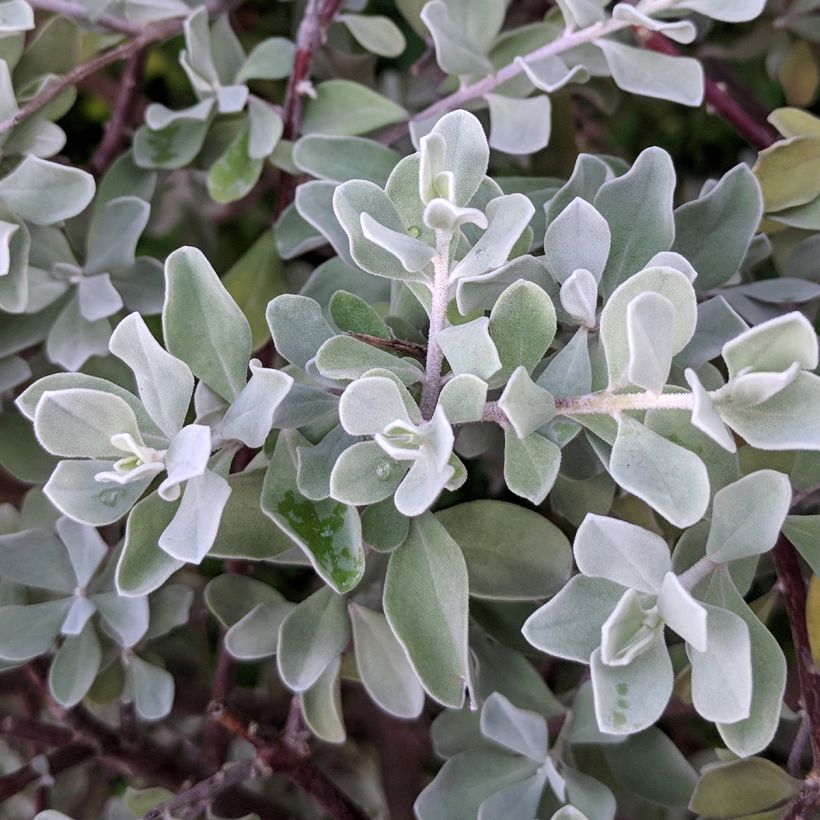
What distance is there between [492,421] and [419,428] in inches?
3.4

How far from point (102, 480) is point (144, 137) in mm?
364

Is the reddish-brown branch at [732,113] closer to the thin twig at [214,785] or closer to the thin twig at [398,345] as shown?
the thin twig at [398,345]

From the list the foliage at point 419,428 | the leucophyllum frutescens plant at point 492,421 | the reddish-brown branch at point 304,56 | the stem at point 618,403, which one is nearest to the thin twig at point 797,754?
the foliage at point 419,428

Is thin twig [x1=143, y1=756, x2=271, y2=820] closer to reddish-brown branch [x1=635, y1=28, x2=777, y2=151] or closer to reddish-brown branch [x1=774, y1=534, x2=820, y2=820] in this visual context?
reddish-brown branch [x1=774, y1=534, x2=820, y2=820]

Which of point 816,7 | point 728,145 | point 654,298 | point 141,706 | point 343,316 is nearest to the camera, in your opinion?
point 654,298

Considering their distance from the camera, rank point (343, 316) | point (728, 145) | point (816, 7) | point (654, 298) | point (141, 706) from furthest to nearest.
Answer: point (728, 145) → point (816, 7) → point (141, 706) → point (343, 316) → point (654, 298)

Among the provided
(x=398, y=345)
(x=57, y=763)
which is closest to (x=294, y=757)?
(x=57, y=763)

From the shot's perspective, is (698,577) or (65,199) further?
(65,199)

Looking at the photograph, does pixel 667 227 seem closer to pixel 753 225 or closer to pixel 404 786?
pixel 753 225

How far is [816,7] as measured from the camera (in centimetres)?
87

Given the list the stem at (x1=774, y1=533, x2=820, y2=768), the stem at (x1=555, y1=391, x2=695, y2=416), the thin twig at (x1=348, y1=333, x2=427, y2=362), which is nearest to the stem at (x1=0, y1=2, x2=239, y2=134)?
the thin twig at (x1=348, y1=333, x2=427, y2=362)

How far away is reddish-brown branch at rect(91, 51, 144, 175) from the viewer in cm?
81

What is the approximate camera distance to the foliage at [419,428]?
1.44 ft

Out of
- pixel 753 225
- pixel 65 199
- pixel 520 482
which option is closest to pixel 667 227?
pixel 753 225
